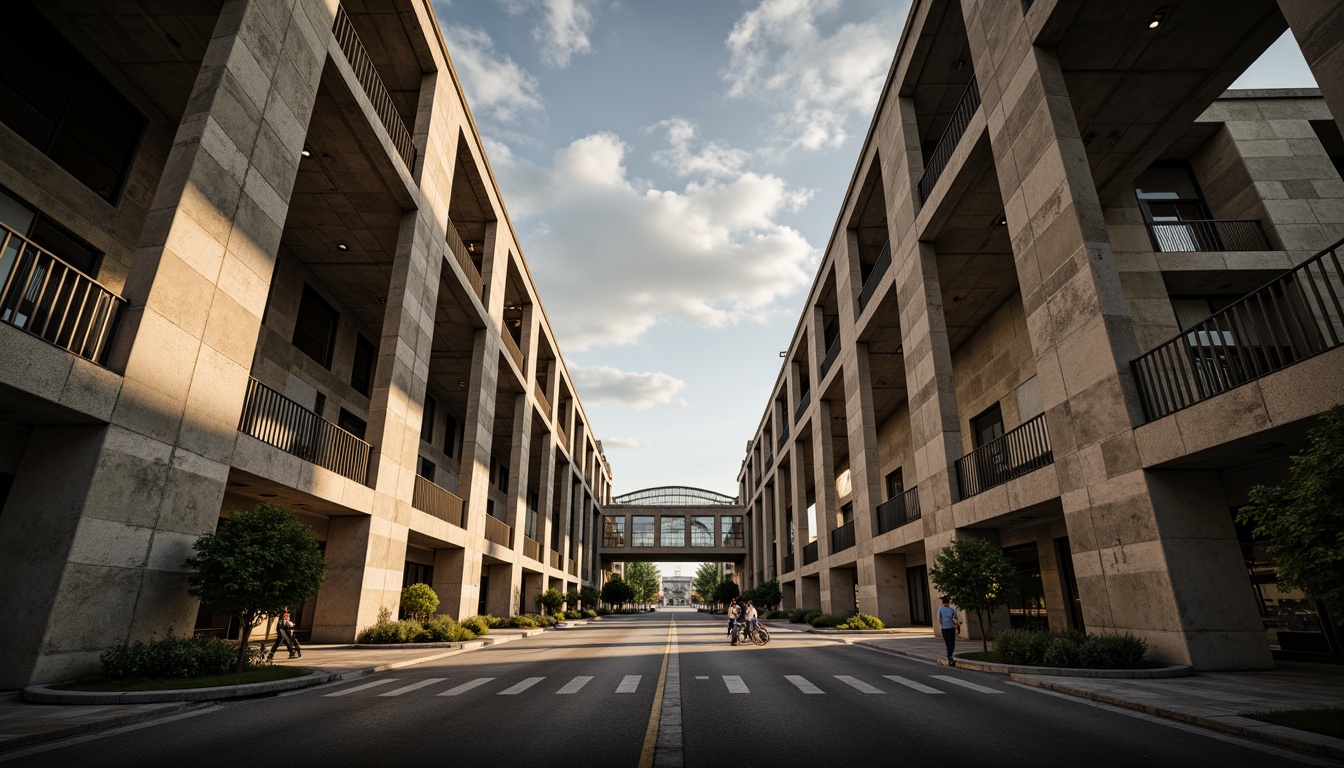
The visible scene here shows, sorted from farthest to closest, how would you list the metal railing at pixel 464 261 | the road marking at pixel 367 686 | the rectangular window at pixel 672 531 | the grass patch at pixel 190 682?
1. the rectangular window at pixel 672 531
2. the metal railing at pixel 464 261
3. the road marking at pixel 367 686
4. the grass patch at pixel 190 682

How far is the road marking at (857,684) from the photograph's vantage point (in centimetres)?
1071

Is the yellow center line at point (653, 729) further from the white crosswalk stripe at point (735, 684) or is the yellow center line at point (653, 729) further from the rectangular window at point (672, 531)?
the rectangular window at point (672, 531)

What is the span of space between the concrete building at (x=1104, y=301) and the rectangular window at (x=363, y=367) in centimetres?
2238

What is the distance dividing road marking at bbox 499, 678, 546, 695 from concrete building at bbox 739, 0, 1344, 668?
11.8m

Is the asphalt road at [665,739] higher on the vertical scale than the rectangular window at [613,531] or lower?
lower

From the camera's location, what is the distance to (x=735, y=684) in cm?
1163

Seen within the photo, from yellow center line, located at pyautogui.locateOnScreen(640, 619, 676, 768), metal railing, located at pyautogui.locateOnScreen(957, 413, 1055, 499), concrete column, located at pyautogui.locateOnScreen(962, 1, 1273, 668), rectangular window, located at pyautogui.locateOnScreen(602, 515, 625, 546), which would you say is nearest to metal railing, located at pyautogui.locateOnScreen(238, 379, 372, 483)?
yellow center line, located at pyautogui.locateOnScreen(640, 619, 676, 768)

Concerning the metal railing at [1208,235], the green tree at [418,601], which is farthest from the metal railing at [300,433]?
the metal railing at [1208,235]

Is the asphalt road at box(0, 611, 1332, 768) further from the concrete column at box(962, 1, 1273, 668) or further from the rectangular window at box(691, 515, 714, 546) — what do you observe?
the rectangular window at box(691, 515, 714, 546)

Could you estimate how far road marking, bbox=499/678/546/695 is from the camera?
35.3ft

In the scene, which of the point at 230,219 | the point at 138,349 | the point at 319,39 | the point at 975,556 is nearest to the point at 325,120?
the point at 319,39

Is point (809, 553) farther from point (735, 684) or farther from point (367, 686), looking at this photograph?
point (367, 686)

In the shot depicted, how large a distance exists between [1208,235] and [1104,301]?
1120 centimetres

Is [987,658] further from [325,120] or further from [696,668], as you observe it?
[325,120]
